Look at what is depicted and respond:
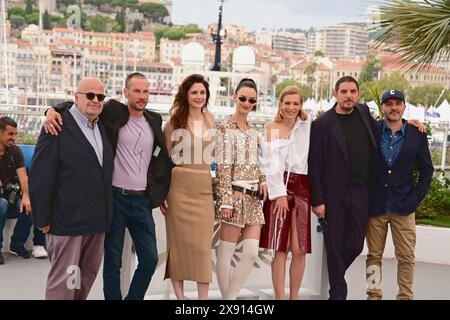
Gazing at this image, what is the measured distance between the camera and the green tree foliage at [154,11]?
446 feet

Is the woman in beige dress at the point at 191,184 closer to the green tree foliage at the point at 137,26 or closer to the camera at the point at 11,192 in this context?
the camera at the point at 11,192

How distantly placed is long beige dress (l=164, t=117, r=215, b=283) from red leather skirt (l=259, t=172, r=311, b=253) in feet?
1.26

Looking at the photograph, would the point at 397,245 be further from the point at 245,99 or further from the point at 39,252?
the point at 39,252

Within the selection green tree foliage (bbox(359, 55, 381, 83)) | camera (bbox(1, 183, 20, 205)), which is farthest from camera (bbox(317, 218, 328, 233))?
green tree foliage (bbox(359, 55, 381, 83))

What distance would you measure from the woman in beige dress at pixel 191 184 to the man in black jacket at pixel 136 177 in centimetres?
9

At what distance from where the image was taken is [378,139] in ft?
16.6

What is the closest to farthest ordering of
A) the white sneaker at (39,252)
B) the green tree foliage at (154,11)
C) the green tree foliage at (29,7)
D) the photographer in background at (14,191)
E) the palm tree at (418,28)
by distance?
the photographer in background at (14,191), the white sneaker at (39,252), the palm tree at (418,28), the green tree foliage at (29,7), the green tree foliage at (154,11)

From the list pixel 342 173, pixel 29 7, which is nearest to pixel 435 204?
pixel 342 173

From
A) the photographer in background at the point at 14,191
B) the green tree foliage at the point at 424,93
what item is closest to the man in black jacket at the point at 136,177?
the photographer in background at the point at 14,191

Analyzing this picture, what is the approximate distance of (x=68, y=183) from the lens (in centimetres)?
415

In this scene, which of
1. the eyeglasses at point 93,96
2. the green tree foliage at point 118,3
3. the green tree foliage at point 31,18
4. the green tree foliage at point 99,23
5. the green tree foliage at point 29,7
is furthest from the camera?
the green tree foliage at point 118,3

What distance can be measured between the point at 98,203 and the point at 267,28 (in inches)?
5451

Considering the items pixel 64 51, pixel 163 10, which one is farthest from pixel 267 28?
pixel 64 51

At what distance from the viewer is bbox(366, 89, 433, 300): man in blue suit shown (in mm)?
5035
